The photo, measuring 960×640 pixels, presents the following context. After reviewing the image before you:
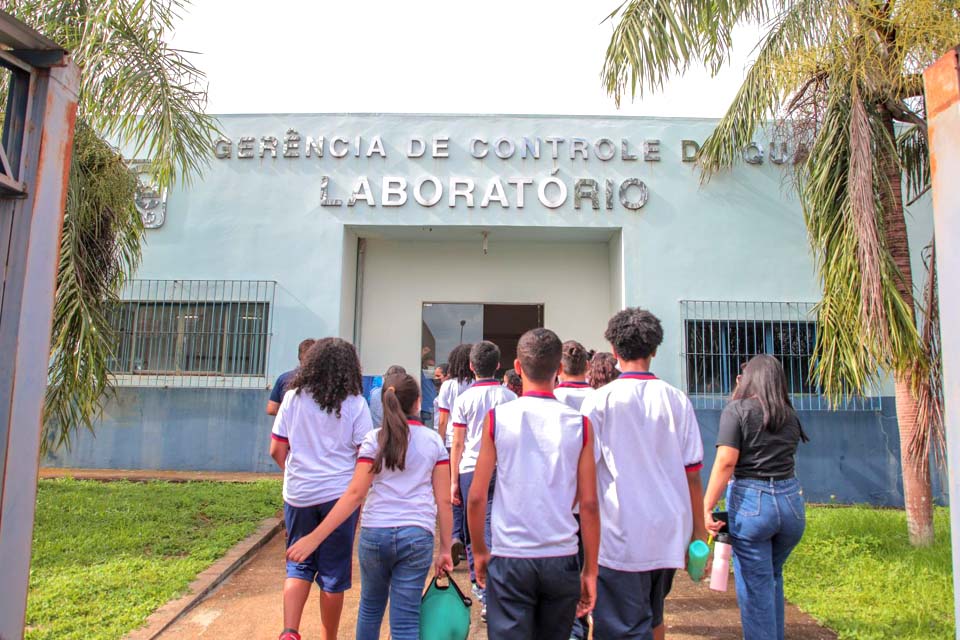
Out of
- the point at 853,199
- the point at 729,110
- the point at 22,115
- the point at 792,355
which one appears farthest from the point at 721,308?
the point at 22,115

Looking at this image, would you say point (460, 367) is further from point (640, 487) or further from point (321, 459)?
point (640, 487)

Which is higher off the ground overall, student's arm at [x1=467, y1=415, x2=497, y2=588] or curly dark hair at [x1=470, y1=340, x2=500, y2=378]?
curly dark hair at [x1=470, y1=340, x2=500, y2=378]

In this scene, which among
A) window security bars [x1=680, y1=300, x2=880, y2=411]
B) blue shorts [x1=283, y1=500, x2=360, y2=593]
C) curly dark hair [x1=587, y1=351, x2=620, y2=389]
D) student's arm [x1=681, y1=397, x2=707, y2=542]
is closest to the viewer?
student's arm [x1=681, y1=397, x2=707, y2=542]

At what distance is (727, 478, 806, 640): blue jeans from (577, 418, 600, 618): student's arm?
3.40 ft

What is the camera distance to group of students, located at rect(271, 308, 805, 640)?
8.54ft

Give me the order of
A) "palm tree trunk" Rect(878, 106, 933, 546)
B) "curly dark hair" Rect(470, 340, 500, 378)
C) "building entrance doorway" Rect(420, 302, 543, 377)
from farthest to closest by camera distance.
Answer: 1. "building entrance doorway" Rect(420, 302, 543, 377)
2. "palm tree trunk" Rect(878, 106, 933, 546)
3. "curly dark hair" Rect(470, 340, 500, 378)

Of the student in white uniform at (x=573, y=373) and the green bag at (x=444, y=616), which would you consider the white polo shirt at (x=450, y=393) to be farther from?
the green bag at (x=444, y=616)

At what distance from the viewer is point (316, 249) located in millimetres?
9141

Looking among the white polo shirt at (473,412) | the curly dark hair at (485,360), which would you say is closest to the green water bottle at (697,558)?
the white polo shirt at (473,412)

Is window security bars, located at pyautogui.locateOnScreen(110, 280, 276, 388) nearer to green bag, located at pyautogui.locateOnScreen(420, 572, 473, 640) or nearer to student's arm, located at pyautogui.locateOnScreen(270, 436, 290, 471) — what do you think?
student's arm, located at pyautogui.locateOnScreen(270, 436, 290, 471)

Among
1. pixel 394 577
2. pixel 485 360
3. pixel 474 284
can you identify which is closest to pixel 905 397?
pixel 485 360

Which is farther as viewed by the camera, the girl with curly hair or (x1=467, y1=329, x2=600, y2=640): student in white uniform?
the girl with curly hair

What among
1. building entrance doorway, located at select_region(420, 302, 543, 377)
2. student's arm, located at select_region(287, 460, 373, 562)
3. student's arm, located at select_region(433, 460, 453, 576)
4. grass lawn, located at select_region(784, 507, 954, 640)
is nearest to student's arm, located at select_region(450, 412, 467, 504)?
student's arm, located at select_region(433, 460, 453, 576)

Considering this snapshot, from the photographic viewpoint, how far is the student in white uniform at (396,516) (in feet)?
9.89
